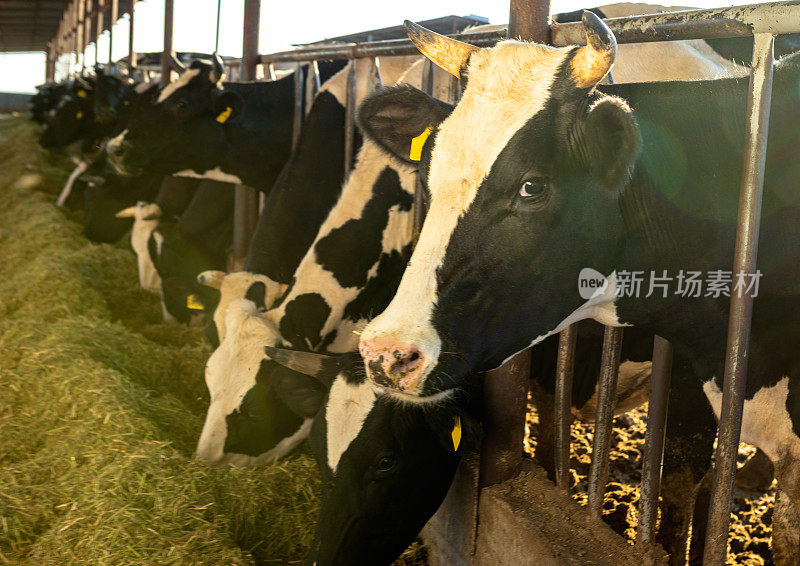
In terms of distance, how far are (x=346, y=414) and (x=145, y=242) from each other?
15.8 feet

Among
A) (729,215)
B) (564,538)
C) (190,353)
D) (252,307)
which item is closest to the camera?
(729,215)

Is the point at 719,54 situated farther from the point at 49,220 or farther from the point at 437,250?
the point at 49,220

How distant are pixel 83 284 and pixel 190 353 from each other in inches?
68.0

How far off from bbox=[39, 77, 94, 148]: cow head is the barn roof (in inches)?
322

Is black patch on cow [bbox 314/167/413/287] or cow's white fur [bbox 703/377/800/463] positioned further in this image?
black patch on cow [bbox 314/167/413/287]

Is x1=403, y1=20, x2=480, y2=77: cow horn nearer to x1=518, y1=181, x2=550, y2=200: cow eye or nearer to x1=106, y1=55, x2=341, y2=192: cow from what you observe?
x1=518, y1=181, x2=550, y2=200: cow eye

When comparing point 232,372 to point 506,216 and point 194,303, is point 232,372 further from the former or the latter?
point 506,216

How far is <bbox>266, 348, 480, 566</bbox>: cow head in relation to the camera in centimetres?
230

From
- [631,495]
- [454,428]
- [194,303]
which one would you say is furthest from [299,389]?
[631,495]

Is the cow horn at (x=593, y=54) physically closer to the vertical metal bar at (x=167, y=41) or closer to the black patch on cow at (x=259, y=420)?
the black patch on cow at (x=259, y=420)

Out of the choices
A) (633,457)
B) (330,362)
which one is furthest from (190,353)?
(633,457)

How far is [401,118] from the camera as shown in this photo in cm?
232

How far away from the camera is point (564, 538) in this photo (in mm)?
2129

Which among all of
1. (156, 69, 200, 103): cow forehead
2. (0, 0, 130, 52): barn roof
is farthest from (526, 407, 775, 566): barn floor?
(0, 0, 130, 52): barn roof
